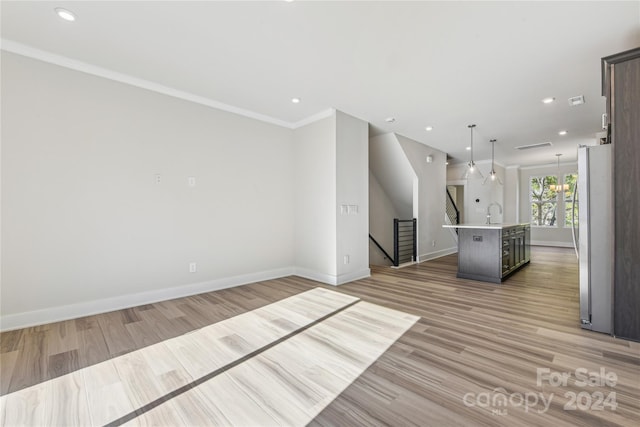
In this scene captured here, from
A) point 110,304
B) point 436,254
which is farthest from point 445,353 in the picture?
point 436,254

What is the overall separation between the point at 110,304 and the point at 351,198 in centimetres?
355

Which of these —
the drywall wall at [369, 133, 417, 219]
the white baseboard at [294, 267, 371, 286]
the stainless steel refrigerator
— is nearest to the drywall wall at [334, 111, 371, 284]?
the white baseboard at [294, 267, 371, 286]

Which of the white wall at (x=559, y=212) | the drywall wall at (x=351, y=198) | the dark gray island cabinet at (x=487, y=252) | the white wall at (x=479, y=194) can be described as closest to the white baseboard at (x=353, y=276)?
the drywall wall at (x=351, y=198)

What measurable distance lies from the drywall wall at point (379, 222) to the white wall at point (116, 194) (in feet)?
8.29

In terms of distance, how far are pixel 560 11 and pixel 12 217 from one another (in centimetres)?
524

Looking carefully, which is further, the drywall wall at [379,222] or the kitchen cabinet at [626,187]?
the drywall wall at [379,222]

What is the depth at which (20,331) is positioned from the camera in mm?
2576

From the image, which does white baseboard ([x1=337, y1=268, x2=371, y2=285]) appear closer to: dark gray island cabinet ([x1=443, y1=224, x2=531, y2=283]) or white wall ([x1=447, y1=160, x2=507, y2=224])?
dark gray island cabinet ([x1=443, y1=224, x2=531, y2=283])

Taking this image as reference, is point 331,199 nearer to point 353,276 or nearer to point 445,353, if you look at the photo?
point 353,276

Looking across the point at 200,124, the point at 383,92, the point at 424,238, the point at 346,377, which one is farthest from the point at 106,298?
the point at 424,238

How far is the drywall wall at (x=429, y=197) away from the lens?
616cm

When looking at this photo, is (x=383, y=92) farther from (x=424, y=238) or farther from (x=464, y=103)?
(x=424, y=238)

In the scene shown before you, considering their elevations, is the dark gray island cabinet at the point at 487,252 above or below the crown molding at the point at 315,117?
below

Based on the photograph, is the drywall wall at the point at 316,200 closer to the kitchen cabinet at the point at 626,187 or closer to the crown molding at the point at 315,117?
the crown molding at the point at 315,117
